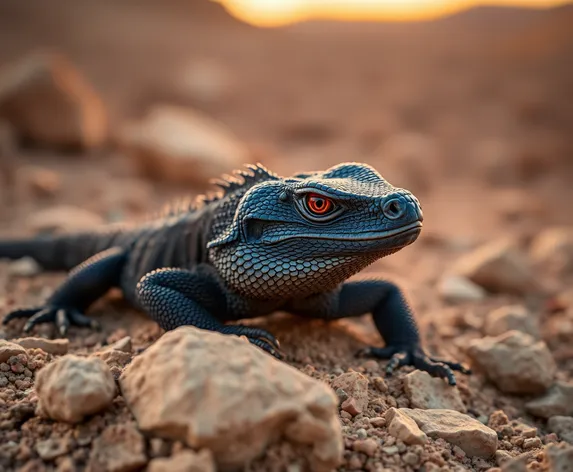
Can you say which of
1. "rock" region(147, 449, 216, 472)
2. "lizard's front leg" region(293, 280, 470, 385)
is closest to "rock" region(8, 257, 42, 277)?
"lizard's front leg" region(293, 280, 470, 385)

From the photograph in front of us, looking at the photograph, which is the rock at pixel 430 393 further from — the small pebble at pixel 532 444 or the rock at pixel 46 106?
the rock at pixel 46 106

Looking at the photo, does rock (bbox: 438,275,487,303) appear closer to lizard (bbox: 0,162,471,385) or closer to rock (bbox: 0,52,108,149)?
lizard (bbox: 0,162,471,385)

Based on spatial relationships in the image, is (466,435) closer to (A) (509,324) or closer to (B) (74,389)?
(B) (74,389)

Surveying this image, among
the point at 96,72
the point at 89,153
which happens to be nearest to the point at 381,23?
the point at 96,72

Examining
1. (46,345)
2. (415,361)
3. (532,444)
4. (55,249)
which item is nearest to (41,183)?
(55,249)

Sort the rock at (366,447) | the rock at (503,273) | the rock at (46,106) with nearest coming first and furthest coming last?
the rock at (366,447)
the rock at (503,273)
the rock at (46,106)

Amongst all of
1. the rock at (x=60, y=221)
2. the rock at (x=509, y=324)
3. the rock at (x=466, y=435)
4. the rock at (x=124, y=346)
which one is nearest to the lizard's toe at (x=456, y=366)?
the rock at (x=466, y=435)
